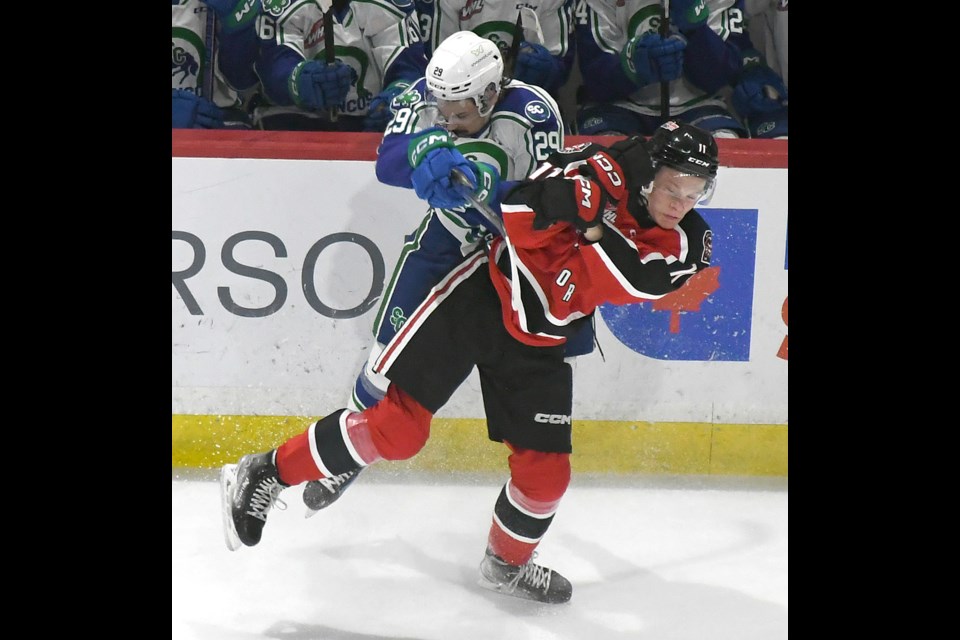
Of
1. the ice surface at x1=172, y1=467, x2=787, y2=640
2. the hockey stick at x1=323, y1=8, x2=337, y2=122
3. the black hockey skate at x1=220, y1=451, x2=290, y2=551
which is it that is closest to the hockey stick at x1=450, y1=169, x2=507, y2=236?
the black hockey skate at x1=220, y1=451, x2=290, y2=551

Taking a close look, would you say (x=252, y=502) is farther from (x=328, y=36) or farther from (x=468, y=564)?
(x=328, y=36)

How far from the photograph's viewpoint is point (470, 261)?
7.81 ft

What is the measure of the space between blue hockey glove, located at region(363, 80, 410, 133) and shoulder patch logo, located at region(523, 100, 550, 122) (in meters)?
0.77

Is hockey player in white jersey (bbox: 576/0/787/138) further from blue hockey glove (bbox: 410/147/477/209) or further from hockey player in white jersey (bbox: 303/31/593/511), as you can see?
blue hockey glove (bbox: 410/147/477/209)

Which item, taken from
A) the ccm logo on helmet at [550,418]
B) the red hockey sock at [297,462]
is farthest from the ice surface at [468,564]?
Result: the ccm logo on helmet at [550,418]

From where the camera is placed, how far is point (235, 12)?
3.24 meters

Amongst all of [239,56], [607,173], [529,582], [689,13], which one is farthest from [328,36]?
[529,582]

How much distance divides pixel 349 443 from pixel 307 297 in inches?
32.3

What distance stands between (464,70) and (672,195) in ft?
1.80

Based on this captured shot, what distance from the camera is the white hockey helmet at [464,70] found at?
2.29m

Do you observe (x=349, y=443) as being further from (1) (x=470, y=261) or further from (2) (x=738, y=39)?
(2) (x=738, y=39)

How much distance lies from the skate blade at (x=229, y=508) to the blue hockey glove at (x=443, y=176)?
75 centimetres

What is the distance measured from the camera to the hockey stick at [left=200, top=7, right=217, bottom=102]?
3.34m
